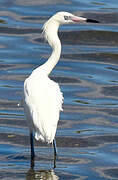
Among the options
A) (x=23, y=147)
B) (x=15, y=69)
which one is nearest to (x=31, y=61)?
(x=15, y=69)

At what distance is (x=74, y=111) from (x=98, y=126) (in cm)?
84

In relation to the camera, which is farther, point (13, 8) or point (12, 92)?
point (13, 8)

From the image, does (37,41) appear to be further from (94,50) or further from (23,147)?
(23,147)

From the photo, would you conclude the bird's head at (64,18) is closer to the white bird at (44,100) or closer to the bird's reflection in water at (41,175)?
the white bird at (44,100)

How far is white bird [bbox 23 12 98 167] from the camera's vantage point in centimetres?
924

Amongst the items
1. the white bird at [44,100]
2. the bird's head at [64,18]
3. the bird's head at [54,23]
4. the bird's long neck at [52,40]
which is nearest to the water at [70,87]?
the white bird at [44,100]

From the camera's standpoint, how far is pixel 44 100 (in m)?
→ 9.50

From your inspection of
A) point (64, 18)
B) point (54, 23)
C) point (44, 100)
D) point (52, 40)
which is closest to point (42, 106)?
point (44, 100)

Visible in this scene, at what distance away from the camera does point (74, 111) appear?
468 inches

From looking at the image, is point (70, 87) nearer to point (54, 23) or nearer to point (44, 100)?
point (54, 23)

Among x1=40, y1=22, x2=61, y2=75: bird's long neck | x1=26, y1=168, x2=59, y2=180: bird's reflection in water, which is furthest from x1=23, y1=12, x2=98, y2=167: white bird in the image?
x1=26, y1=168, x2=59, y2=180: bird's reflection in water

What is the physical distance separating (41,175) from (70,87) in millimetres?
4222

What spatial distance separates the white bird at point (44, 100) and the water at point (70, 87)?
18.4 inches

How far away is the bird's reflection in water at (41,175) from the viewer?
9.04 metres
